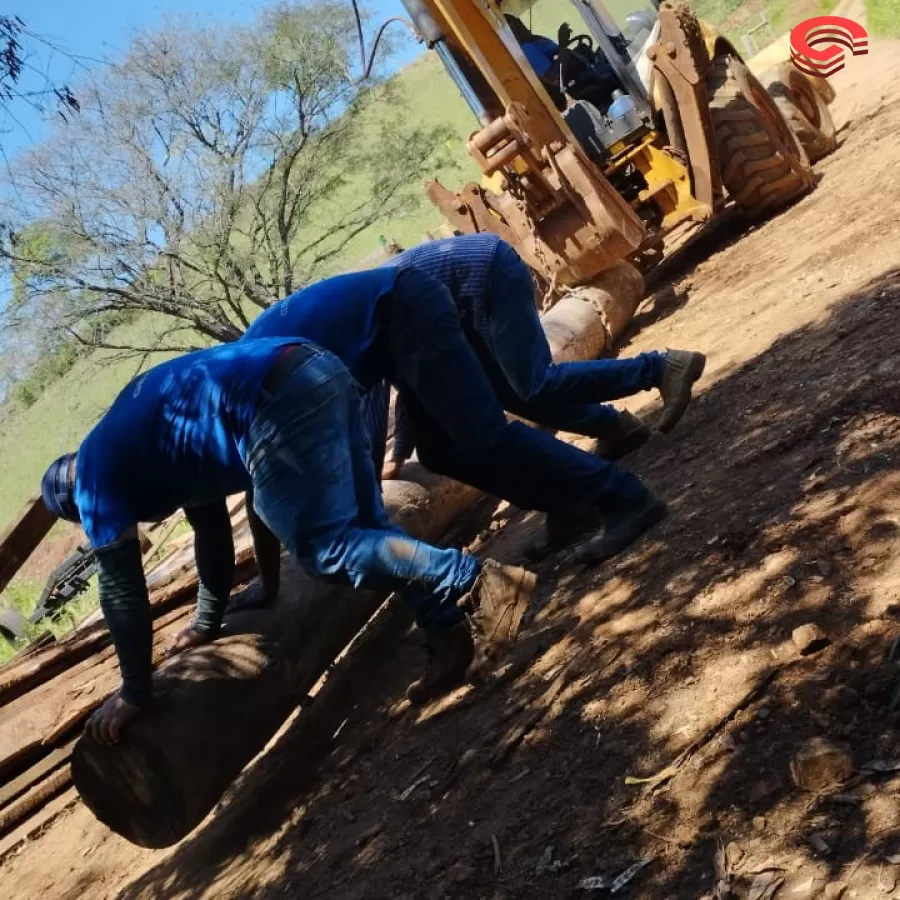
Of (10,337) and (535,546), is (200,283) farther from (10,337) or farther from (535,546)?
(535,546)

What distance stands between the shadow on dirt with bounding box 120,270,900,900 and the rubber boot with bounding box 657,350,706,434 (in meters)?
0.25

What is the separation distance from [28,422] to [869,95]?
38547mm

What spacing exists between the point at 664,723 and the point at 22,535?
11.6ft

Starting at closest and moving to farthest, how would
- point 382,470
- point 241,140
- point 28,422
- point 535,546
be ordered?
point 535,546 → point 382,470 → point 241,140 → point 28,422

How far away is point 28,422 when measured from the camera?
45594mm

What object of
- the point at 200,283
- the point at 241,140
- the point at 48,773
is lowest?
the point at 48,773

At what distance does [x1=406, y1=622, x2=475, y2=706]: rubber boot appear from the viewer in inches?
146

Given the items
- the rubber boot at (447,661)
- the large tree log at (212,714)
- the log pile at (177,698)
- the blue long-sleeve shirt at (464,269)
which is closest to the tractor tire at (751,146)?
the log pile at (177,698)

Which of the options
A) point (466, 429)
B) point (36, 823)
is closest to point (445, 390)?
point (466, 429)

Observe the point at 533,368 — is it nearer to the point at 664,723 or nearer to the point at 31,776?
the point at 664,723

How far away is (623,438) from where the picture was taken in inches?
209

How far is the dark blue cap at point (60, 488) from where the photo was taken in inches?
138

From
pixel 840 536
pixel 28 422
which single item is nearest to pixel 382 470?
pixel 840 536

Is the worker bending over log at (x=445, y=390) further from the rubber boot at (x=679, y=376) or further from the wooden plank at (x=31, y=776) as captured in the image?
the wooden plank at (x=31, y=776)
